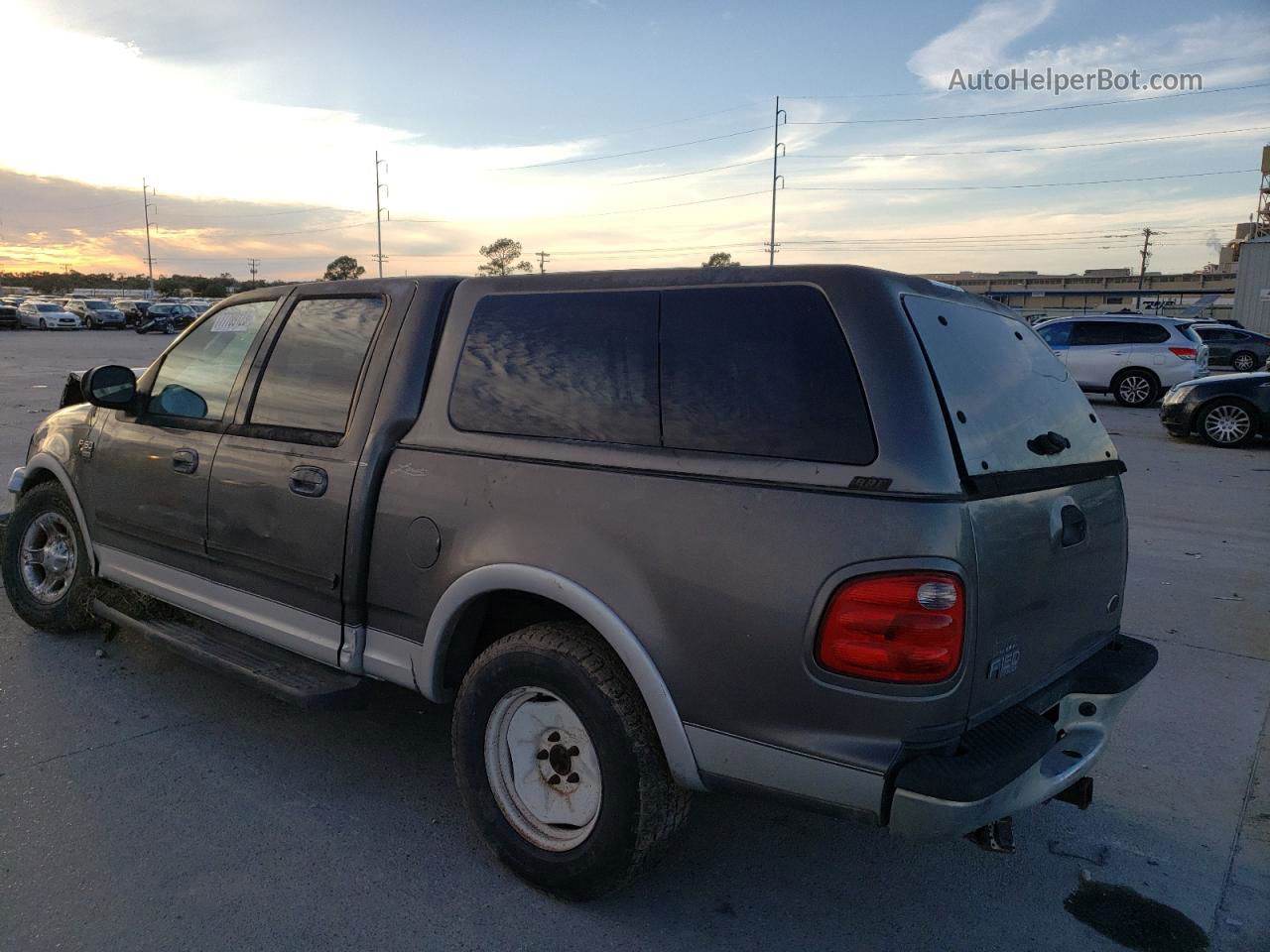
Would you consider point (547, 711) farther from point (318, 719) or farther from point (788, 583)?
point (318, 719)

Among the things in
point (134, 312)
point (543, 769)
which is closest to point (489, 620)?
point (543, 769)

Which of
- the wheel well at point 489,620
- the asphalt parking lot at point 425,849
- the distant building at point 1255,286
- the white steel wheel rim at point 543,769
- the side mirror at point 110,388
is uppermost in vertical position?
the distant building at point 1255,286

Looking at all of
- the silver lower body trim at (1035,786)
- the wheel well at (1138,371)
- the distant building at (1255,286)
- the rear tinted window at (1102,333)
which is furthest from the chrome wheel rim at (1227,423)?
the distant building at (1255,286)

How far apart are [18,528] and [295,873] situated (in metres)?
3.27

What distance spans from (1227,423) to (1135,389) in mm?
5933

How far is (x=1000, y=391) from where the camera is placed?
2875 millimetres

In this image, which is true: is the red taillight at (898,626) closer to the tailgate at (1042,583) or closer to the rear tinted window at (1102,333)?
the tailgate at (1042,583)

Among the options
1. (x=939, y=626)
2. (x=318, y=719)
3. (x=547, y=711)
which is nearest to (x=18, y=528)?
(x=318, y=719)

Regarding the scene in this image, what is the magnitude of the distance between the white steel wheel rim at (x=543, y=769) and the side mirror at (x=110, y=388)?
2.56 meters

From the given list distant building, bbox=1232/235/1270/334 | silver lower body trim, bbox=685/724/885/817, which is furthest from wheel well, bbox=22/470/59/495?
distant building, bbox=1232/235/1270/334

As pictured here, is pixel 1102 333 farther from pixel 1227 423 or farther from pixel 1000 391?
pixel 1000 391

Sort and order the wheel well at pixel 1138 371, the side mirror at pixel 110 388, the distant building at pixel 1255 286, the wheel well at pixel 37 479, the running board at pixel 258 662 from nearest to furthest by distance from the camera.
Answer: the running board at pixel 258 662
the side mirror at pixel 110 388
the wheel well at pixel 37 479
the wheel well at pixel 1138 371
the distant building at pixel 1255 286

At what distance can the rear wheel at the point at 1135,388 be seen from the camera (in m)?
18.5

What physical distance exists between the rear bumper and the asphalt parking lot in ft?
1.70
